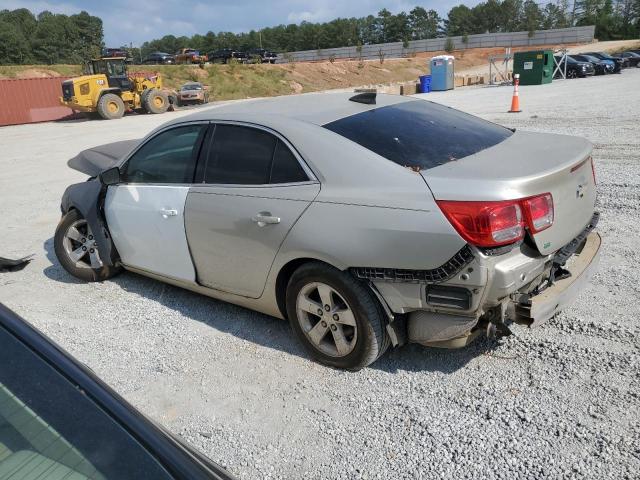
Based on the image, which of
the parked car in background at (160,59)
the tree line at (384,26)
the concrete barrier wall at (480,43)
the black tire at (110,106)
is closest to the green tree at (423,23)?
the tree line at (384,26)

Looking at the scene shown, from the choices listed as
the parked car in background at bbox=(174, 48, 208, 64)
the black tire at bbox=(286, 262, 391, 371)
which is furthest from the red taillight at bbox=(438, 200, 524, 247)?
the parked car in background at bbox=(174, 48, 208, 64)

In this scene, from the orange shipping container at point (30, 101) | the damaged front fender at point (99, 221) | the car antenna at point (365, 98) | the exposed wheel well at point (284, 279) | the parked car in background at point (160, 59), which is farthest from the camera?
the parked car in background at point (160, 59)

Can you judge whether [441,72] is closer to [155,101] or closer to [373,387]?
[155,101]

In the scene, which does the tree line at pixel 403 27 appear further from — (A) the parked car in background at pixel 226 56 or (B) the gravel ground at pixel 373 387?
(B) the gravel ground at pixel 373 387

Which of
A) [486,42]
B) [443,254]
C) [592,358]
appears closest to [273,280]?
[443,254]

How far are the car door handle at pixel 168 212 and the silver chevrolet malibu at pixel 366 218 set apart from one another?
0.04 feet

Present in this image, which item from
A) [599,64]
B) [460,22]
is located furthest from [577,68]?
[460,22]

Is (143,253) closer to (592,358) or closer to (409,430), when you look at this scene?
(409,430)

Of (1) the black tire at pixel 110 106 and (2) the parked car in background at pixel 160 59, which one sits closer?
(1) the black tire at pixel 110 106

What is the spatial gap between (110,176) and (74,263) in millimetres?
1160

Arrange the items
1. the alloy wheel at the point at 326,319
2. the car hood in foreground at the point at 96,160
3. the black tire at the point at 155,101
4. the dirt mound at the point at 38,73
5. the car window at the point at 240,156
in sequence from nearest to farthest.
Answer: the alloy wheel at the point at 326,319 < the car window at the point at 240,156 < the car hood in foreground at the point at 96,160 < the black tire at the point at 155,101 < the dirt mound at the point at 38,73

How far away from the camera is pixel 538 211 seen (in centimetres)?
286

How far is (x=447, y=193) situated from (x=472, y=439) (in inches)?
49.6

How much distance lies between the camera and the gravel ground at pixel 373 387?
262cm
